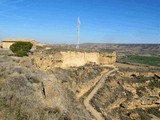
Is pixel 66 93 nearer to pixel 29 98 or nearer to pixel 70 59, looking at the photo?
pixel 29 98

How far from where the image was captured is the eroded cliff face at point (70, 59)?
105ft

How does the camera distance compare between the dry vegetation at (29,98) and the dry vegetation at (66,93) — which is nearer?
the dry vegetation at (29,98)

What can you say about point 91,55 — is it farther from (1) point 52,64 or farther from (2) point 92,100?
(2) point 92,100

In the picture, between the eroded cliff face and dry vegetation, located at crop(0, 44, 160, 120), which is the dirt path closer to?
dry vegetation, located at crop(0, 44, 160, 120)

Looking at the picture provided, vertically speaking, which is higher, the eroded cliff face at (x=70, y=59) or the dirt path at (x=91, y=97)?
the eroded cliff face at (x=70, y=59)

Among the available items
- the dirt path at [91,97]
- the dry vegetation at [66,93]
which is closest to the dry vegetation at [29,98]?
the dry vegetation at [66,93]

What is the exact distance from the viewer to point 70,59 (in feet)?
140

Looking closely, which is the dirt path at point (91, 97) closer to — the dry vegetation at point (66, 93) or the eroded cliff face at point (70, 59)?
the dry vegetation at point (66, 93)

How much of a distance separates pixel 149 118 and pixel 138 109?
2.82 meters

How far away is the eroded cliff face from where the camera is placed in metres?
31.9

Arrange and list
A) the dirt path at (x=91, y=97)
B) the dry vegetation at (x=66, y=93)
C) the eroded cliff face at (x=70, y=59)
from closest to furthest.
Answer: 1. the dry vegetation at (x=66, y=93)
2. the dirt path at (x=91, y=97)
3. the eroded cliff face at (x=70, y=59)

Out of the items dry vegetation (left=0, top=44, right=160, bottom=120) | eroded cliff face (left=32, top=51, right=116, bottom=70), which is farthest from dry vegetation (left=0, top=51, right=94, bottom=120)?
eroded cliff face (left=32, top=51, right=116, bottom=70)

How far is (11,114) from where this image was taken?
1143 centimetres

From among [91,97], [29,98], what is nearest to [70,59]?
[91,97]
